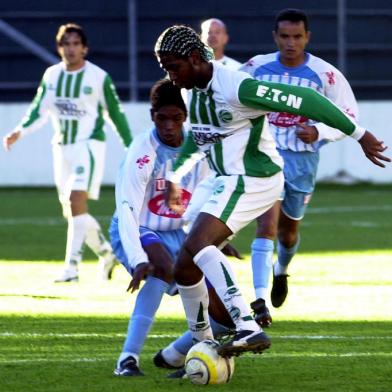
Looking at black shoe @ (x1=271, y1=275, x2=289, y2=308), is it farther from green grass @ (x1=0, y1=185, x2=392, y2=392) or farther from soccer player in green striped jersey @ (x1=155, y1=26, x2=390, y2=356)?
soccer player in green striped jersey @ (x1=155, y1=26, x2=390, y2=356)

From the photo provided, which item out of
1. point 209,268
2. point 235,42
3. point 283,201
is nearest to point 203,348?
point 209,268

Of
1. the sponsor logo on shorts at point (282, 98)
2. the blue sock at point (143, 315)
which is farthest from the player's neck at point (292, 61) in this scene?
the sponsor logo on shorts at point (282, 98)

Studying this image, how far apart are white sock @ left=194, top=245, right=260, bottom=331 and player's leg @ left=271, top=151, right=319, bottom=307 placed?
10.4 ft

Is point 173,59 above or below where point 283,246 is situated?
above

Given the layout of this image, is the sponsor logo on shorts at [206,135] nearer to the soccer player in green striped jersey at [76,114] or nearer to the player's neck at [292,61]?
the player's neck at [292,61]

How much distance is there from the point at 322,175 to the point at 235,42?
11.0 feet

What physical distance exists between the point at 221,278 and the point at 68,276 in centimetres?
512

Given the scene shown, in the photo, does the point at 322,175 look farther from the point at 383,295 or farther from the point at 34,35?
the point at 383,295

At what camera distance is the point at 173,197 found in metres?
7.67

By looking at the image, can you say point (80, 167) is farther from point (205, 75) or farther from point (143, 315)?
point (205, 75)

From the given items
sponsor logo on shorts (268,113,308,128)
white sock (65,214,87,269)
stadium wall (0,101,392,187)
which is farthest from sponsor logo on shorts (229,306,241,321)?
stadium wall (0,101,392,187)

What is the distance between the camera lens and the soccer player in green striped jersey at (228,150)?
6.89m

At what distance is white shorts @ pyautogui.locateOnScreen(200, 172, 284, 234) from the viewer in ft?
23.4

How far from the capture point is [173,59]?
23.0 feet
